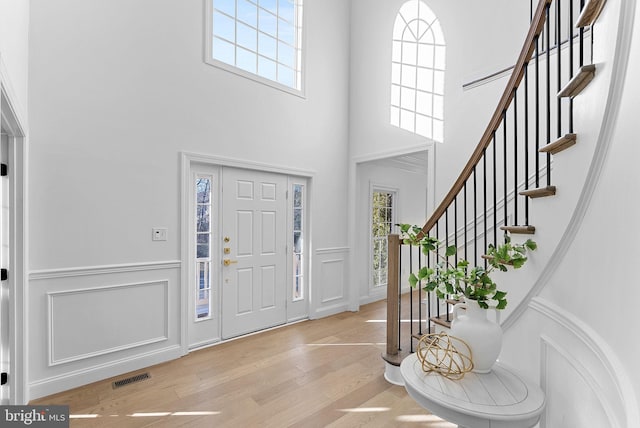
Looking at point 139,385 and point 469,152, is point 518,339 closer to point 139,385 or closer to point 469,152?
point 469,152

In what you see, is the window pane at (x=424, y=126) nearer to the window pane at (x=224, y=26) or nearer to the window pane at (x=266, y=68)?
the window pane at (x=266, y=68)

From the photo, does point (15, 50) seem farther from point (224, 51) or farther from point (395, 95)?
point (395, 95)

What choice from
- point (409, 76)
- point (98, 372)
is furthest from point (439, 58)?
point (98, 372)

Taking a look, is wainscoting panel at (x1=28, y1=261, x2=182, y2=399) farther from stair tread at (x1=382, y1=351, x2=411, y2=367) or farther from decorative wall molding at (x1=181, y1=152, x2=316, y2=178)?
stair tread at (x1=382, y1=351, x2=411, y2=367)

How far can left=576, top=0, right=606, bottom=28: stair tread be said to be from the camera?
0.98m

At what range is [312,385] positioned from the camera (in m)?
2.52

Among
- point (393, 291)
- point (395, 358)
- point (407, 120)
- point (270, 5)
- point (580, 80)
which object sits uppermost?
point (270, 5)

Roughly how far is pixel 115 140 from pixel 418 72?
327cm

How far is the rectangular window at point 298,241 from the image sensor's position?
4.11 m

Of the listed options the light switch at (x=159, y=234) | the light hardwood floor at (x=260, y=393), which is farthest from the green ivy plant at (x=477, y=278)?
the light switch at (x=159, y=234)

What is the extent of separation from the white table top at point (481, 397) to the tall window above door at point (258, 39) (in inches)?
130

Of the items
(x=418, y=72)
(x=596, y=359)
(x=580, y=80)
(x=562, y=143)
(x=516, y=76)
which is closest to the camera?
(x=596, y=359)

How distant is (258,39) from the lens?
147 inches

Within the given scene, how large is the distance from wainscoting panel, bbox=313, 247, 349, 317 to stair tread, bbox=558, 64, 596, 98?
131 inches
